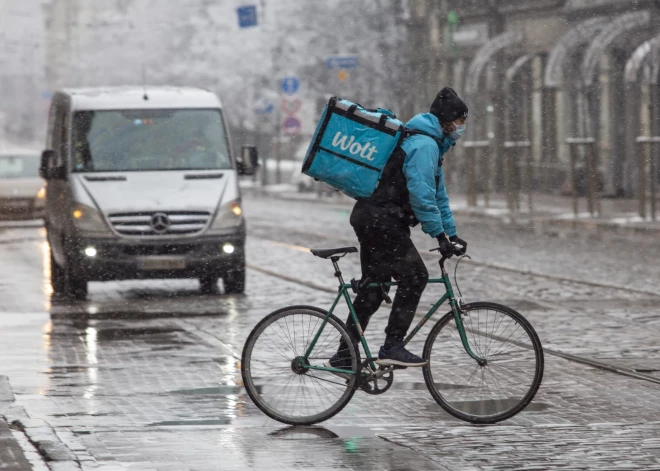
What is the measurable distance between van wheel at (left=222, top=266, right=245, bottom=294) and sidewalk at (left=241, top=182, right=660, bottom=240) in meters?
11.1

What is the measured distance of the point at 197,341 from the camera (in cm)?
1172

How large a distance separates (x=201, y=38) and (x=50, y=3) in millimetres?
80176

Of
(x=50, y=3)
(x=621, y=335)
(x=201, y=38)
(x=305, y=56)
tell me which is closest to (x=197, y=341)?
(x=621, y=335)

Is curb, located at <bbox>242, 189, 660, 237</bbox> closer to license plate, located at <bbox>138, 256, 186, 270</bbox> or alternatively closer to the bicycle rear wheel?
license plate, located at <bbox>138, 256, 186, 270</bbox>

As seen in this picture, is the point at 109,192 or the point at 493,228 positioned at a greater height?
the point at 109,192

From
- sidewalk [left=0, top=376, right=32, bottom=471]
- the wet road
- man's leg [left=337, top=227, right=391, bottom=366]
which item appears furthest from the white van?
man's leg [left=337, top=227, right=391, bottom=366]

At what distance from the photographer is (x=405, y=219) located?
8000 millimetres

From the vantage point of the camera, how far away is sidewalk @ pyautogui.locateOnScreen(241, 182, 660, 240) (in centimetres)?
2675

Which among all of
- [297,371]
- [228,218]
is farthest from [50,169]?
[297,371]

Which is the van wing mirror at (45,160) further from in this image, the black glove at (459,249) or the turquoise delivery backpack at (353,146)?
the black glove at (459,249)

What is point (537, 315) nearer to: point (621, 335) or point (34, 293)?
point (621, 335)

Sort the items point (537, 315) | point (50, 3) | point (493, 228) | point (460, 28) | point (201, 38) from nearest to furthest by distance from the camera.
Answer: point (537, 315)
point (493, 228)
point (460, 28)
point (201, 38)
point (50, 3)

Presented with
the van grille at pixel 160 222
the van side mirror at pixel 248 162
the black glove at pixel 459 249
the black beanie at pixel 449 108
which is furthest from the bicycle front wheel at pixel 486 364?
the van side mirror at pixel 248 162

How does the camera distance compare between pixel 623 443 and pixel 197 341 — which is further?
pixel 197 341
